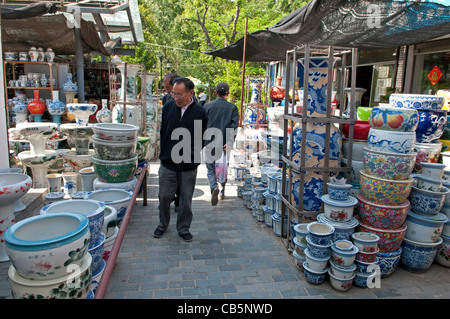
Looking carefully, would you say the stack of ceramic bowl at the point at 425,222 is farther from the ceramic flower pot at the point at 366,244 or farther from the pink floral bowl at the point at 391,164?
the ceramic flower pot at the point at 366,244

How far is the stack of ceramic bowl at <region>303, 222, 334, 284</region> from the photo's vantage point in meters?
2.95

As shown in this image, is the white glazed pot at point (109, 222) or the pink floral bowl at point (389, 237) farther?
the pink floral bowl at point (389, 237)

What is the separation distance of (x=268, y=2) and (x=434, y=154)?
19280 millimetres

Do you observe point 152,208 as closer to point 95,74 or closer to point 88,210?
point 88,210

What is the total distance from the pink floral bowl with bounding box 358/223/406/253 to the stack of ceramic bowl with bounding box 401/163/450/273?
0.14 meters

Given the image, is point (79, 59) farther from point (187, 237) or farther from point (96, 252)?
point (96, 252)

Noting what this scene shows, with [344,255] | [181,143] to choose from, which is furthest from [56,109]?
[344,255]

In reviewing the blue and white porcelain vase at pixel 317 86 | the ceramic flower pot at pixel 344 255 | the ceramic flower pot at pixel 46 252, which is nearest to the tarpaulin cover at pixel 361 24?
the blue and white porcelain vase at pixel 317 86

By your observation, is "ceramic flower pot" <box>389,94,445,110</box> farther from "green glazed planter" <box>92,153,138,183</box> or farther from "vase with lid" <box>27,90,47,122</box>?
"vase with lid" <box>27,90,47,122</box>

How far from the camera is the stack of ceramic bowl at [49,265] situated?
170 centimetres

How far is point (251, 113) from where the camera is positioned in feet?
26.3

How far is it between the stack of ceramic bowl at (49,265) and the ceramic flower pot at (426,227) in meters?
2.96

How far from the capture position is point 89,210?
2621 millimetres

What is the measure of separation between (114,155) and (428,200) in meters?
3.35
